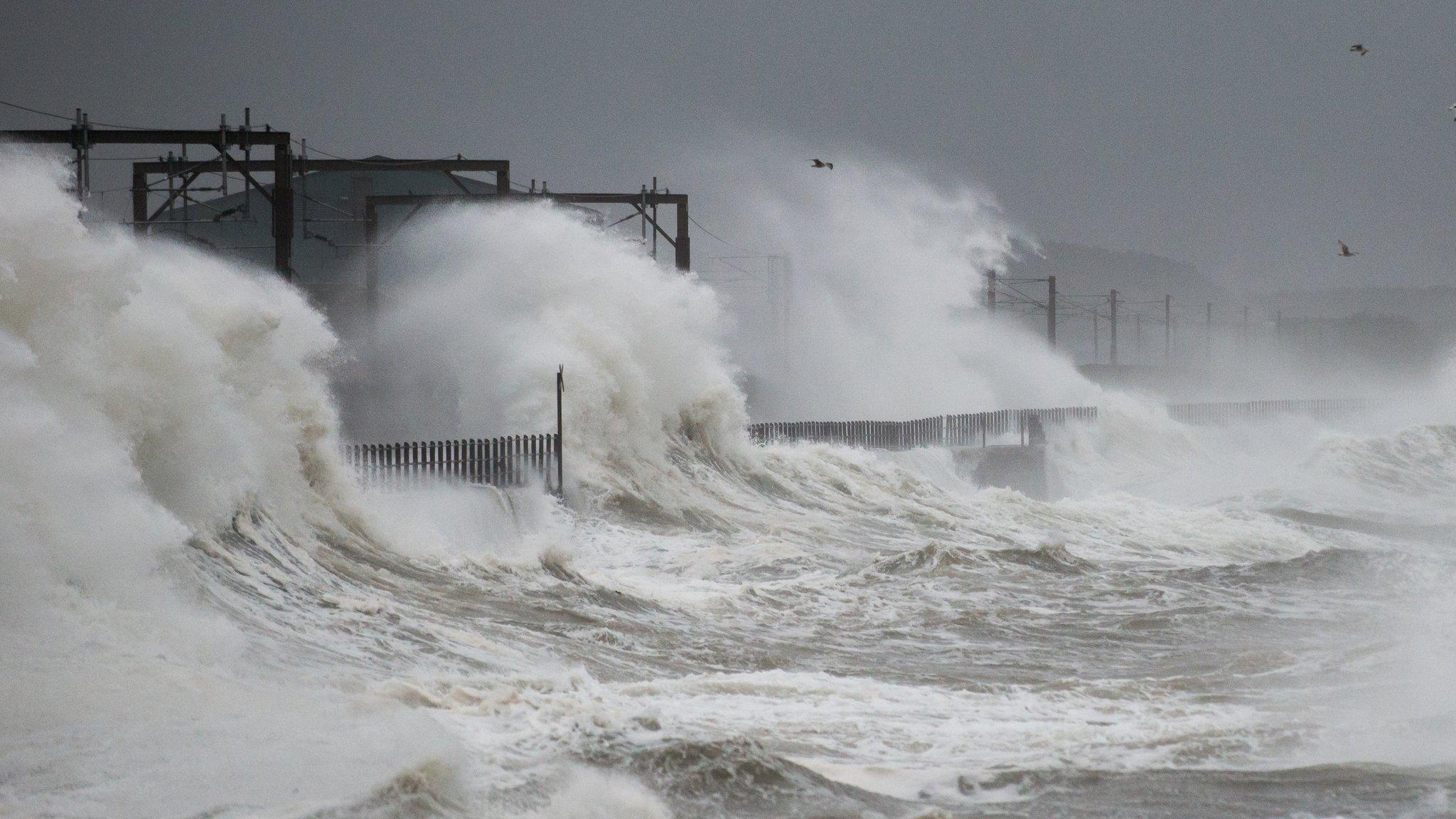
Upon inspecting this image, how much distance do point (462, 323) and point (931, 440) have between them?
11.6 m

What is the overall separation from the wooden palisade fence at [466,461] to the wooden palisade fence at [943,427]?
9.26 metres

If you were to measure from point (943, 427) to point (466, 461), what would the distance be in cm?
1977

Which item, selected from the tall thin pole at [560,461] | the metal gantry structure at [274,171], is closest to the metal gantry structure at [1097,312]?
the metal gantry structure at [274,171]

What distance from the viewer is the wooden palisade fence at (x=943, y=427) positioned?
30.7 meters

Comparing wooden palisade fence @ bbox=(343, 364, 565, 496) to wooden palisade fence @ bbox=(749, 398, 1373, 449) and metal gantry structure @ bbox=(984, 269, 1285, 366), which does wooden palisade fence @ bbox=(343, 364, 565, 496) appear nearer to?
wooden palisade fence @ bbox=(749, 398, 1373, 449)

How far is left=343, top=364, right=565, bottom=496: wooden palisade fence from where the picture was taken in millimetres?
16266

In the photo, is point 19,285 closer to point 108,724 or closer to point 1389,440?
point 108,724

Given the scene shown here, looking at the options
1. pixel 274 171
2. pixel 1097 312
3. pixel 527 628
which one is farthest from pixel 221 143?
pixel 1097 312

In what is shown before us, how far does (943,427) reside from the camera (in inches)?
1423

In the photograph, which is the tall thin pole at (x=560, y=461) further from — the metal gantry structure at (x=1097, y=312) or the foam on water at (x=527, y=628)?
the metal gantry structure at (x=1097, y=312)

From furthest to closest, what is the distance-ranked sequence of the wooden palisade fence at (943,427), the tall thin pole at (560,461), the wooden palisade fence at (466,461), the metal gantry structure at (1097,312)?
the metal gantry structure at (1097,312) < the wooden palisade fence at (943,427) < the tall thin pole at (560,461) < the wooden palisade fence at (466,461)

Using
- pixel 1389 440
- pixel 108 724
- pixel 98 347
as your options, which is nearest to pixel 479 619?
pixel 98 347

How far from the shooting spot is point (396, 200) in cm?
3788

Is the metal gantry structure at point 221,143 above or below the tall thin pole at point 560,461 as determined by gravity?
above
